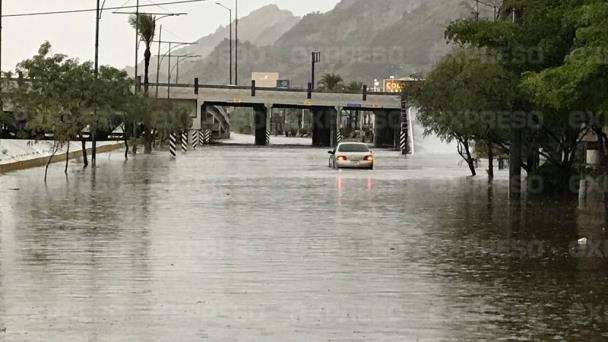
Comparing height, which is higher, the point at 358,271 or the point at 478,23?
the point at 478,23

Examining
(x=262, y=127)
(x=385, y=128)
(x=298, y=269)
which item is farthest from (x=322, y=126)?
(x=298, y=269)

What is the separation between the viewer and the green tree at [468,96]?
31.4 metres

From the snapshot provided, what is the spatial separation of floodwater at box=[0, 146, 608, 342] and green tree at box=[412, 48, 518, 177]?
3.14 m

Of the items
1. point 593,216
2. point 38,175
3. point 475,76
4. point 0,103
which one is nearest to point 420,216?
point 593,216

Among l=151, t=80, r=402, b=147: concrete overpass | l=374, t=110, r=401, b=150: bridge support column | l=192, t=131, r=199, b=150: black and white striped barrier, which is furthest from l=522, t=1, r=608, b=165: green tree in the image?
l=374, t=110, r=401, b=150: bridge support column

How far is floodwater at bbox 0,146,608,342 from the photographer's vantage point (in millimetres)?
10836

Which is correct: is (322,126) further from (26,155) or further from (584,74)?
(584,74)

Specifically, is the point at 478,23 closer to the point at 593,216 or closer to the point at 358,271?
the point at 593,216

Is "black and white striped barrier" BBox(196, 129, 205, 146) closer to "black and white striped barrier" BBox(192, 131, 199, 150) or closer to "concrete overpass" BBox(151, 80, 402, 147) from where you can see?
"concrete overpass" BBox(151, 80, 402, 147)

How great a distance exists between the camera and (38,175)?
42.1m

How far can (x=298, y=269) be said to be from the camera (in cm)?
1522

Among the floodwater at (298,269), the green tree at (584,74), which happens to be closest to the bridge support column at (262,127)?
the floodwater at (298,269)

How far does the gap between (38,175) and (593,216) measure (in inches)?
908

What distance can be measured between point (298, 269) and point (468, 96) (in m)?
18.3
